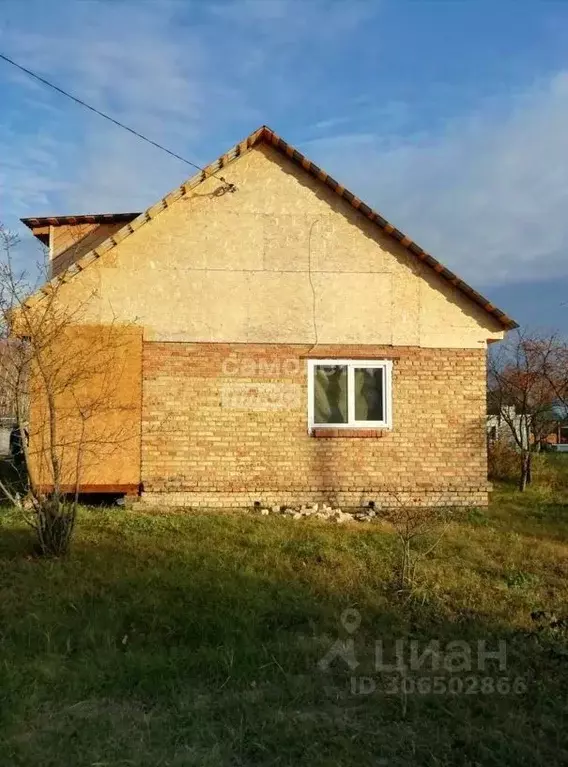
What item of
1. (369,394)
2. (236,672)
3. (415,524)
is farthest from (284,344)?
(236,672)

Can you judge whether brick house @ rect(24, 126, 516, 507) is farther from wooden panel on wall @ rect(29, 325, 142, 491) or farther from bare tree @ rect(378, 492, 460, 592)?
bare tree @ rect(378, 492, 460, 592)

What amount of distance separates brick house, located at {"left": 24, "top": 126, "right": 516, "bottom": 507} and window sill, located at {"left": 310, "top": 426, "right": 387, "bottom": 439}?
2cm

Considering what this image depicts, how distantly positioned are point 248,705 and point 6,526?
5666 millimetres

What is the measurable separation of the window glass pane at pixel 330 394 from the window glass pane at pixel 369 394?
211 millimetres

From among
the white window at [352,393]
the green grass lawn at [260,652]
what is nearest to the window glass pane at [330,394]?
the white window at [352,393]

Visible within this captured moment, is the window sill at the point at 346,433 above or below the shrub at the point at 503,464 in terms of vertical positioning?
above

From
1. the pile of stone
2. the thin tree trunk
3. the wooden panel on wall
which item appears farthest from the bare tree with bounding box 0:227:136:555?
the thin tree trunk

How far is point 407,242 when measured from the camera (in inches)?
417

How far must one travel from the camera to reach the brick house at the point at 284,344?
10.3 meters

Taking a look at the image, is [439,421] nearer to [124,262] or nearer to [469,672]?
[124,262]

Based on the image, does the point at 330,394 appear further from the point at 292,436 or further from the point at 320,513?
the point at 320,513

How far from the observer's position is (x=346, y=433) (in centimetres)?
1061

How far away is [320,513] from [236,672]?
5669mm

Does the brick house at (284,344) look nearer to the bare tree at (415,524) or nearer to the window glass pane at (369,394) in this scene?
the window glass pane at (369,394)
